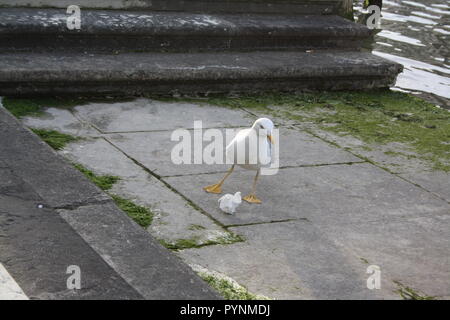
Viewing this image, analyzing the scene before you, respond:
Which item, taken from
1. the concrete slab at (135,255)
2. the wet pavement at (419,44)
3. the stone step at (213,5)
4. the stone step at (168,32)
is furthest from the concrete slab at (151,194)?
the wet pavement at (419,44)

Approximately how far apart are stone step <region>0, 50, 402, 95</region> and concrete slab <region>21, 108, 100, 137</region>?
407 mm

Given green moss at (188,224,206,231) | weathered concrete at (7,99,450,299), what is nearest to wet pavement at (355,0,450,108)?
weathered concrete at (7,99,450,299)

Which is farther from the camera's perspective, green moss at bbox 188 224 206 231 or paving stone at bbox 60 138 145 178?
paving stone at bbox 60 138 145 178

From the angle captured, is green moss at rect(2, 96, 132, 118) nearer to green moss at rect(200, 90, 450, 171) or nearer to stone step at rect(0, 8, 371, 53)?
stone step at rect(0, 8, 371, 53)

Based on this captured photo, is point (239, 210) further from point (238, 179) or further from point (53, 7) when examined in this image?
point (53, 7)

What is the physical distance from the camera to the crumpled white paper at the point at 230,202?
14.5 feet

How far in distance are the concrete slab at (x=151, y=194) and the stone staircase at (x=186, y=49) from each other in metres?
1.12

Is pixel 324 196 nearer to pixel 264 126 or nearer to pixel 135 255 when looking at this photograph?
pixel 264 126

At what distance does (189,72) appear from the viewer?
6.67 meters

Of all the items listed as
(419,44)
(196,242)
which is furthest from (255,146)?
(419,44)

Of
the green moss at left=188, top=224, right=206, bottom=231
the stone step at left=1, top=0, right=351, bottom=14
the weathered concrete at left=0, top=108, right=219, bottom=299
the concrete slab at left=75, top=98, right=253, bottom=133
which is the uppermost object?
the stone step at left=1, top=0, right=351, bottom=14

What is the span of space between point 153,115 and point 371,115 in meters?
2.08

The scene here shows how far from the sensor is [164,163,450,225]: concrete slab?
4590 mm

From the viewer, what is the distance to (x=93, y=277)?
126 inches
